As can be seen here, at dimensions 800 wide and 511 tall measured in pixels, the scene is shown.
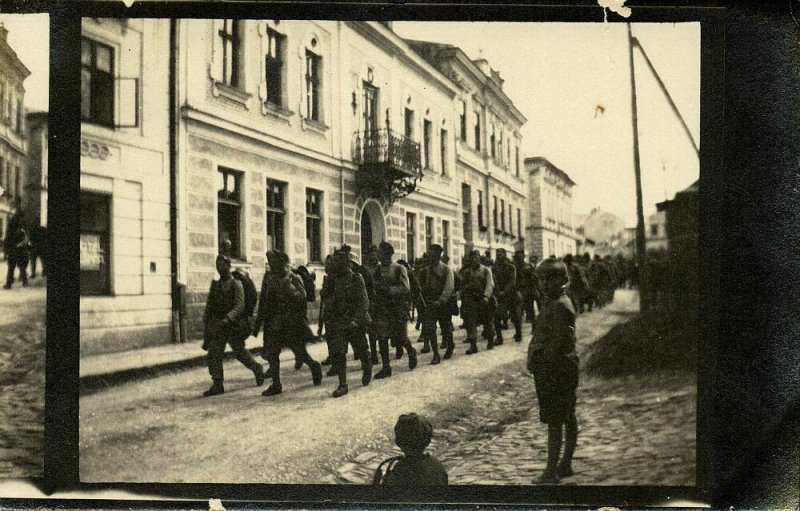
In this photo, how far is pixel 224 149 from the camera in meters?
3.15

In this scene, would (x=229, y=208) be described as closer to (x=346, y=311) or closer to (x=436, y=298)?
(x=346, y=311)

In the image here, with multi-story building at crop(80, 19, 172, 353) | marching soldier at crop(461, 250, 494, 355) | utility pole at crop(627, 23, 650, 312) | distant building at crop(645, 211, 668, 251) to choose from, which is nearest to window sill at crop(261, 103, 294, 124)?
multi-story building at crop(80, 19, 172, 353)

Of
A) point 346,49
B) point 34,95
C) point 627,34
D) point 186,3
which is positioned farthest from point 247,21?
point 627,34

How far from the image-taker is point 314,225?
128 inches

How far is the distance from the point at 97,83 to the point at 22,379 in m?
1.70

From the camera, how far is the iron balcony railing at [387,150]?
3.31 metres

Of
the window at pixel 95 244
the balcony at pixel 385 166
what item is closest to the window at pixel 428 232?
the balcony at pixel 385 166

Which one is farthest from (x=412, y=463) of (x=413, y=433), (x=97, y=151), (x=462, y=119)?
(x=97, y=151)

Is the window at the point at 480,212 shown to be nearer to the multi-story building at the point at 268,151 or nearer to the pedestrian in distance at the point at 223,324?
the multi-story building at the point at 268,151

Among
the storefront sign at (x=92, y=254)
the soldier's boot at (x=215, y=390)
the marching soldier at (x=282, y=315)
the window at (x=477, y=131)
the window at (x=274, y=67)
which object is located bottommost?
the soldier's boot at (x=215, y=390)

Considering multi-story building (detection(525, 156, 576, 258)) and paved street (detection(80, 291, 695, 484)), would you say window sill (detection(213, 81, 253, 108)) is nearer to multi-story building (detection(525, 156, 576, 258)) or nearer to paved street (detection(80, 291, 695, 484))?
paved street (detection(80, 291, 695, 484))

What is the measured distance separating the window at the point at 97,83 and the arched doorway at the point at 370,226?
1.49 metres

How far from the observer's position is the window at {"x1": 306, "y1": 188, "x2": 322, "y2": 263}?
3203 mm

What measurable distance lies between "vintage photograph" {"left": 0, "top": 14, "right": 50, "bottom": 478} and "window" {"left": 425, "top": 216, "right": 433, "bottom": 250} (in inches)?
84.1
